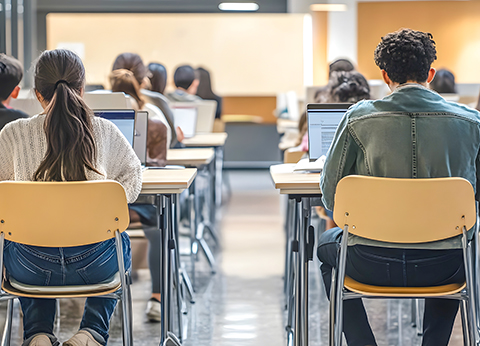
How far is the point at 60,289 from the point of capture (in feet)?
5.40

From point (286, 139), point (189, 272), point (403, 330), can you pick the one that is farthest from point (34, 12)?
point (403, 330)

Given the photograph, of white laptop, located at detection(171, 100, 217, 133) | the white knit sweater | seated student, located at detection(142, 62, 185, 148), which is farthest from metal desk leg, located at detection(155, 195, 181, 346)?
white laptop, located at detection(171, 100, 217, 133)

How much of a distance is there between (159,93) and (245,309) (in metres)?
1.53

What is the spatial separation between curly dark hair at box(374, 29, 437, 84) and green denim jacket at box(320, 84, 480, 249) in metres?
0.04

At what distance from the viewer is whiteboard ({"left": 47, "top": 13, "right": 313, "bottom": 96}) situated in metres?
8.70

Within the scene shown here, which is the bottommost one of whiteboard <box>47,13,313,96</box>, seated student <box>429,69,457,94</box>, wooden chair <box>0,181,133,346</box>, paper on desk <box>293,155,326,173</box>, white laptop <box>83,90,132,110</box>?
wooden chair <box>0,181,133,346</box>

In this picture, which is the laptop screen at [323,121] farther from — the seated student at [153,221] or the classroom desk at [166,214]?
the seated student at [153,221]

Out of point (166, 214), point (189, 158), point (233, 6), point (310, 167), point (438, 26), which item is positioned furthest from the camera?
point (233, 6)

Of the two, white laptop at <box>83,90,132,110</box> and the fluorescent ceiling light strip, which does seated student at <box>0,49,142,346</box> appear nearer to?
white laptop at <box>83,90,132,110</box>

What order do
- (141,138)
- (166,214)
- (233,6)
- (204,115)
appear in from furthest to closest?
(233,6), (204,115), (141,138), (166,214)

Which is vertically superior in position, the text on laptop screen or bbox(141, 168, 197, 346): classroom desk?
the text on laptop screen

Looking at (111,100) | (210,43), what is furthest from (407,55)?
A: (210,43)

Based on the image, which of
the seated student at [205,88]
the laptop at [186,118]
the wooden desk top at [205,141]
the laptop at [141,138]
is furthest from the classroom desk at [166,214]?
the seated student at [205,88]

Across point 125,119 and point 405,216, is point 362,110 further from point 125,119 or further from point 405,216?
point 125,119
